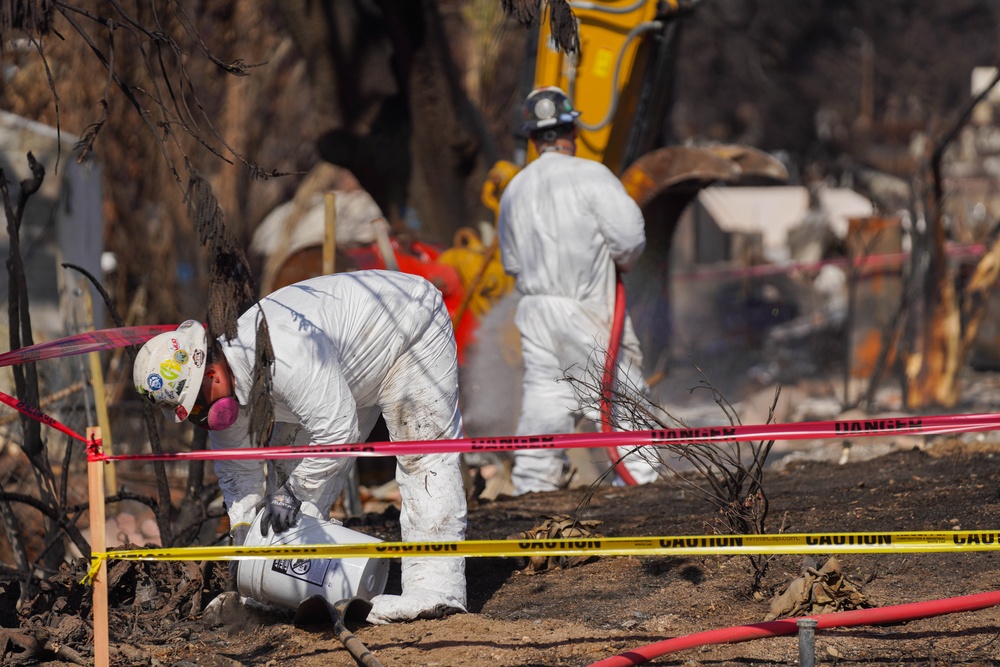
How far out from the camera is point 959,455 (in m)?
6.29

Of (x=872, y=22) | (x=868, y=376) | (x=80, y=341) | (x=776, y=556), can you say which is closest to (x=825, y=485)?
(x=776, y=556)

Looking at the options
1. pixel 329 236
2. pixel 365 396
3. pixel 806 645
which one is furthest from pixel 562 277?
pixel 806 645

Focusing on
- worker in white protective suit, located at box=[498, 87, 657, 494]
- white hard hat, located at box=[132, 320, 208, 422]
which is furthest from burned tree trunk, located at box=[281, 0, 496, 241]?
white hard hat, located at box=[132, 320, 208, 422]

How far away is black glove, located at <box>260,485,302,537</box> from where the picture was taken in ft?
13.9

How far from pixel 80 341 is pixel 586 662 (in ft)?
7.47

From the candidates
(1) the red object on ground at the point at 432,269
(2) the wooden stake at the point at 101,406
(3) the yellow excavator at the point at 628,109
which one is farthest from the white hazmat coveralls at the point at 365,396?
(3) the yellow excavator at the point at 628,109

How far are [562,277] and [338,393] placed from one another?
2.78 meters

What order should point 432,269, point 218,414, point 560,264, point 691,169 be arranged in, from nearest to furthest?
point 218,414 < point 560,264 < point 691,169 < point 432,269

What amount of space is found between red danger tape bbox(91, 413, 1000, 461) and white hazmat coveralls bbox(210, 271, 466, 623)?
132 millimetres

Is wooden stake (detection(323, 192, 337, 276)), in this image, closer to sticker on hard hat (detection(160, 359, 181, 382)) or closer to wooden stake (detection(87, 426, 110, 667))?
sticker on hard hat (detection(160, 359, 181, 382))

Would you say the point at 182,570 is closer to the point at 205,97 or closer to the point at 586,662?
the point at 586,662

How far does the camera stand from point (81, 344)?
4.68 meters

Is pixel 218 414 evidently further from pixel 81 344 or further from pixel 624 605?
pixel 624 605

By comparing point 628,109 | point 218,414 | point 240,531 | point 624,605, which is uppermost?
point 628,109
